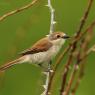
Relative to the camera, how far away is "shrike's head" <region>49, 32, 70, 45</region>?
362cm

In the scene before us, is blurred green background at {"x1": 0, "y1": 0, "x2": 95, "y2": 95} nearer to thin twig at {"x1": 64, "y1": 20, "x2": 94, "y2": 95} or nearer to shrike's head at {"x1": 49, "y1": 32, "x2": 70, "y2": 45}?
shrike's head at {"x1": 49, "y1": 32, "x2": 70, "y2": 45}

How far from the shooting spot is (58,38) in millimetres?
3773

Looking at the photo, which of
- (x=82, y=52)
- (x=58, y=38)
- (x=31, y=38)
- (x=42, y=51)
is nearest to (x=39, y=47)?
(x=42, y=51)

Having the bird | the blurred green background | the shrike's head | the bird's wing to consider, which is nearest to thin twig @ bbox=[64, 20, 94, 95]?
the shrike's head

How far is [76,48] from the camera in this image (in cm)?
155

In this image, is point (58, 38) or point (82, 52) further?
point (58, 38)

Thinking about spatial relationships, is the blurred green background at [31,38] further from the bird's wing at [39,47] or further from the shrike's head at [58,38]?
the shrike's head at [58,38]

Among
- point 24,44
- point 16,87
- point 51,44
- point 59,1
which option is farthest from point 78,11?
point 51,44

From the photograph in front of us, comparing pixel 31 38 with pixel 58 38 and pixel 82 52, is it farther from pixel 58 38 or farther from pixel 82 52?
pixel 82 52

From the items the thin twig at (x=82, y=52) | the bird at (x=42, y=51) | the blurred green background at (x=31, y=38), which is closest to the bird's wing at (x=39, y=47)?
the bird at (x=42, y=51)

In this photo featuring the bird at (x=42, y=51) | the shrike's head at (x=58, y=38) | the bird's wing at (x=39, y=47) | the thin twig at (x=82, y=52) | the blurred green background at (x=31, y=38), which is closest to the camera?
the thin twig at (x=82, y=52)

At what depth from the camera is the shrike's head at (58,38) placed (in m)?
3.62

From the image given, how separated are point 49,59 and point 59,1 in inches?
180

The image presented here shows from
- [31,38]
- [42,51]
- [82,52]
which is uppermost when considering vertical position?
[31,38]
